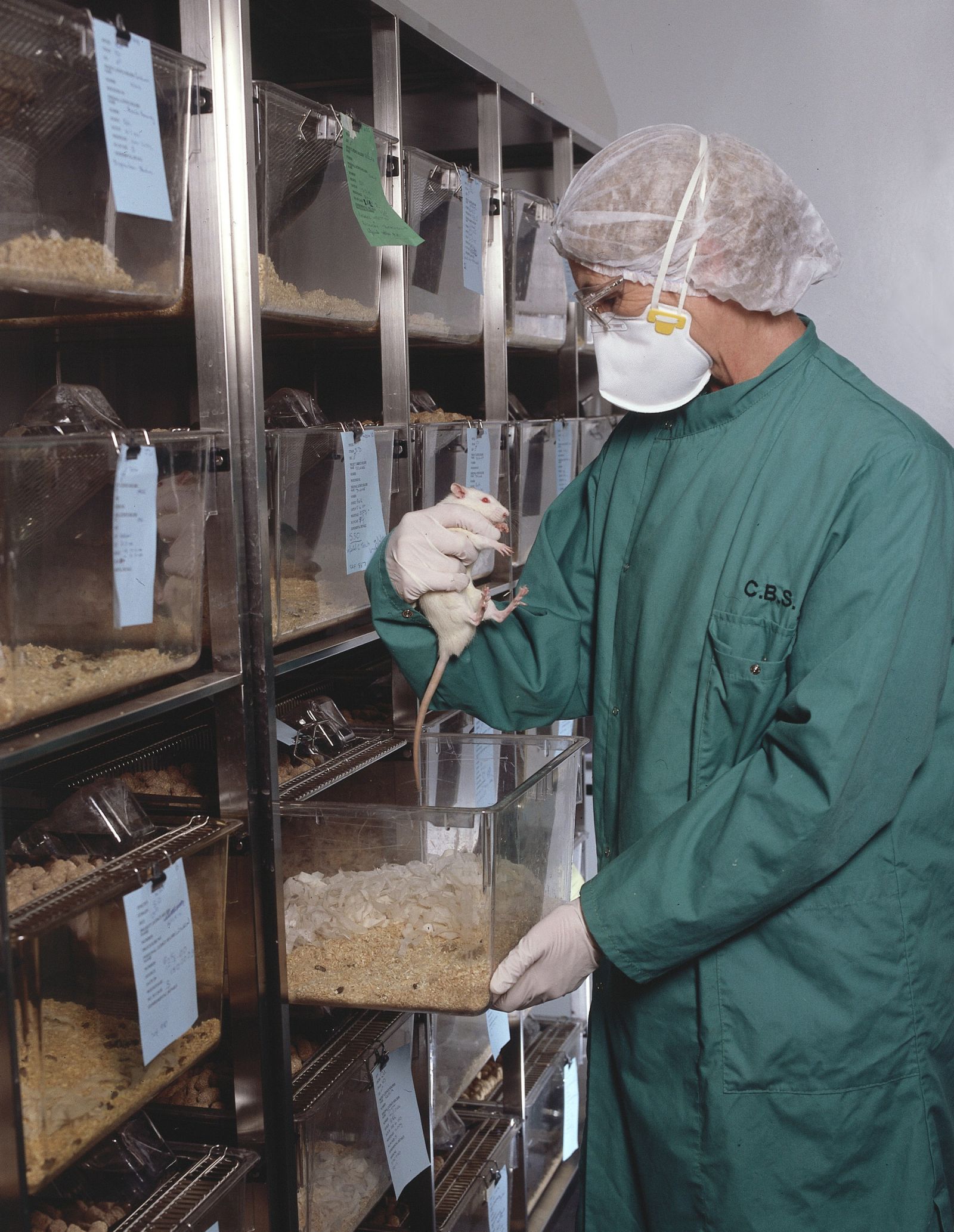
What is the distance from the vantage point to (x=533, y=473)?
246 centimetres

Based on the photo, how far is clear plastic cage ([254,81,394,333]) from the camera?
1466mm

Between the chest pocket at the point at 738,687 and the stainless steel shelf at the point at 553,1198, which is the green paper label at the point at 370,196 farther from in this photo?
→ the stainless steel shelf at the point at 553,1198

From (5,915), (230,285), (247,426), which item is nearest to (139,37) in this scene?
(230,285)

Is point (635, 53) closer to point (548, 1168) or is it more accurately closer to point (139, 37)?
point (139, 37)

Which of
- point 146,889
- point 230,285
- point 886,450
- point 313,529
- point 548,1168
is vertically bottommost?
point 548,1168

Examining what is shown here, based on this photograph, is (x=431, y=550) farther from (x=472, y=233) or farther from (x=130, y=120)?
(x=472, y=233)

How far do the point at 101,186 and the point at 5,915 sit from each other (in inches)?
29.1

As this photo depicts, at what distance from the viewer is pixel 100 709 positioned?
1265mm

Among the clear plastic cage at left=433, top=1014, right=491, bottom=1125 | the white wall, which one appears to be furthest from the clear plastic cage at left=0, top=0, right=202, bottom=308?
the white wall

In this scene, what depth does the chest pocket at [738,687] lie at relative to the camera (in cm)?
140

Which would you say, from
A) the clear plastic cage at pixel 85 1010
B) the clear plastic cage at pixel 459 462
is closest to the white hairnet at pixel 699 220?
the clear plastic cage at pixel 459 462

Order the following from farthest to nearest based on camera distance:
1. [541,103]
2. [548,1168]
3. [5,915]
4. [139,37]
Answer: [548,1168] → [541,103] → [139,37] → [5,915]

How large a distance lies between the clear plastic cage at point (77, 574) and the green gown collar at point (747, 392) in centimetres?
68

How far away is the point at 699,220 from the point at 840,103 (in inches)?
79.4
